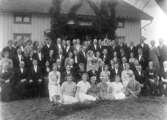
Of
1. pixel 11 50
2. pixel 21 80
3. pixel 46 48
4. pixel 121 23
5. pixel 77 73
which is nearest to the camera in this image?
pixel 21 80

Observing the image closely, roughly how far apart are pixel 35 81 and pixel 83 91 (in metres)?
1.72

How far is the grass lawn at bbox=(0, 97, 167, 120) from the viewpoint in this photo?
5.20 metres

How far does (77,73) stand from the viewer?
8.05 m

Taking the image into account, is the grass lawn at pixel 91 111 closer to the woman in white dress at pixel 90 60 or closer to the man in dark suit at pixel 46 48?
the woman in white dress at pixel 90 60

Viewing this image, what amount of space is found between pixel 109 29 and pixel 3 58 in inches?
281

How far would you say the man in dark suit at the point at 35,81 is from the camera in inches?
309

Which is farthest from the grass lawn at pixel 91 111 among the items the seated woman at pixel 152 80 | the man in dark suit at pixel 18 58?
the man in dark suit at pixel 18 58

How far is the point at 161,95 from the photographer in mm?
8102

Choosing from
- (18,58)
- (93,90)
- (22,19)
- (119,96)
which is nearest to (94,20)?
(22,19)

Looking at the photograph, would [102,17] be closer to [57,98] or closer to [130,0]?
[130,0]

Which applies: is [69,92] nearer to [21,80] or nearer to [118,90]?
[118,90]

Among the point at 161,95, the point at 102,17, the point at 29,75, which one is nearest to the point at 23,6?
the point at 102,17

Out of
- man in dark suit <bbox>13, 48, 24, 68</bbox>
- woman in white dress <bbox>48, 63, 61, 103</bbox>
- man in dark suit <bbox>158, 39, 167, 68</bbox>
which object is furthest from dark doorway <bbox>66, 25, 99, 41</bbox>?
woman in white dress <bbox>48, 63, 61, 103</bbox>

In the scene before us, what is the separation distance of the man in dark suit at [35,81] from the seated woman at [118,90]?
7.49 feet
